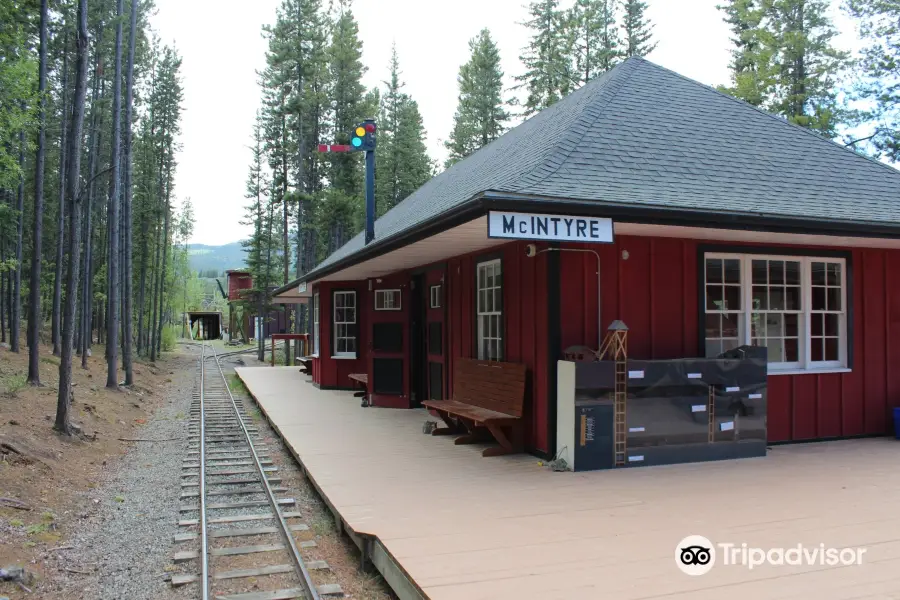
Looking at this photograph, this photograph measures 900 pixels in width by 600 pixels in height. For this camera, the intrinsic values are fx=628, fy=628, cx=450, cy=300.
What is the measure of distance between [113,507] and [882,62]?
2309cm

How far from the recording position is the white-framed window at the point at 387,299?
12.1m

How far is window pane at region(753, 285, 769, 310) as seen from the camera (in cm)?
777

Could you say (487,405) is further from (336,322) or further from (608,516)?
(336,322)

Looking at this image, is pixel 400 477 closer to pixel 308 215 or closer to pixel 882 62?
pixel 882 62

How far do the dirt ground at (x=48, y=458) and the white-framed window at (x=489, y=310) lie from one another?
4.84 metres

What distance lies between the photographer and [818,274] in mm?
8055

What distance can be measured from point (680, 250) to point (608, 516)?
364 centimetres

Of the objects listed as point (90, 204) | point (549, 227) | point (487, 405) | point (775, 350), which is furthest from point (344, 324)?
point (90, 204)

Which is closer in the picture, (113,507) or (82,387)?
(113,507)

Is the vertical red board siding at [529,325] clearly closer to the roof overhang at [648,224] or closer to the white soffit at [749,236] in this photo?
the roof overhang at [648,224]

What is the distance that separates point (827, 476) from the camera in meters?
6.16

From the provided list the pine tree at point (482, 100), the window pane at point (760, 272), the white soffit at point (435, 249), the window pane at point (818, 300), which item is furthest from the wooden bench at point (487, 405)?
the pine tree at point (482, 100)

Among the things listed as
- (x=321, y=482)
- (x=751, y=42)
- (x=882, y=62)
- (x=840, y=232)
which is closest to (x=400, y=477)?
(x=321, y=482)

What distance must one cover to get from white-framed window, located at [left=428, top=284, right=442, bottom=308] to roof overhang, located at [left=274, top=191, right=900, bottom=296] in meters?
1.96
